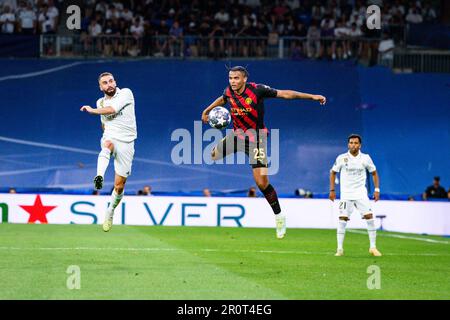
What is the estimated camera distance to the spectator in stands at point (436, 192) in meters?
31.3

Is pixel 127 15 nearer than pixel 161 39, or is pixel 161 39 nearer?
pixel 161 39

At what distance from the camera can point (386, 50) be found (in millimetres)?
34156

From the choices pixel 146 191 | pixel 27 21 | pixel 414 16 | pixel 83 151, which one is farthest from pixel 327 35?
pixel 27 21

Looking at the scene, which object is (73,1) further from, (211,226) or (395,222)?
(395,222)

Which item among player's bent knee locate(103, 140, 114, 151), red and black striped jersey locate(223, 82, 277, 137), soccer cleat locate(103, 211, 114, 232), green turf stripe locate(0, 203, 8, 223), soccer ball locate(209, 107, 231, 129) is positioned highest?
green turf stripe locate(0, 203, 8, 223)

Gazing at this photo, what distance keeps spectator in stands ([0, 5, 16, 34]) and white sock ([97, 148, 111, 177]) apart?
1840 cm

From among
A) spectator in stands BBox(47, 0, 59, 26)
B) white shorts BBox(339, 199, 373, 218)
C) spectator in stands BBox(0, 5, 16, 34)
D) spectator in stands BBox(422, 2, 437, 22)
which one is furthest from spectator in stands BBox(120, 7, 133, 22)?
white shorts BBox(339, 199, 373, 218)

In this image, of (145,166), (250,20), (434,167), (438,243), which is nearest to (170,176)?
(145,166)

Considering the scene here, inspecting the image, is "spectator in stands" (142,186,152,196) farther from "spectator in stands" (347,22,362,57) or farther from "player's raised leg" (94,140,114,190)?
"player's raised leg" (94,140,114,190)

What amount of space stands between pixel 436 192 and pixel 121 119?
17.2 meters

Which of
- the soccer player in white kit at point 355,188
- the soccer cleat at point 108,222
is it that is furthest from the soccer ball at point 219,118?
the soccer player in white kit at point 355,188

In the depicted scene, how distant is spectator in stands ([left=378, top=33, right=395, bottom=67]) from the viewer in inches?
1344

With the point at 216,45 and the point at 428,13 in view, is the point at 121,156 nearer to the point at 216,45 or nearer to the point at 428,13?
the point at 216,45

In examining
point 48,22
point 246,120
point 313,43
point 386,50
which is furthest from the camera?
point 386,50
